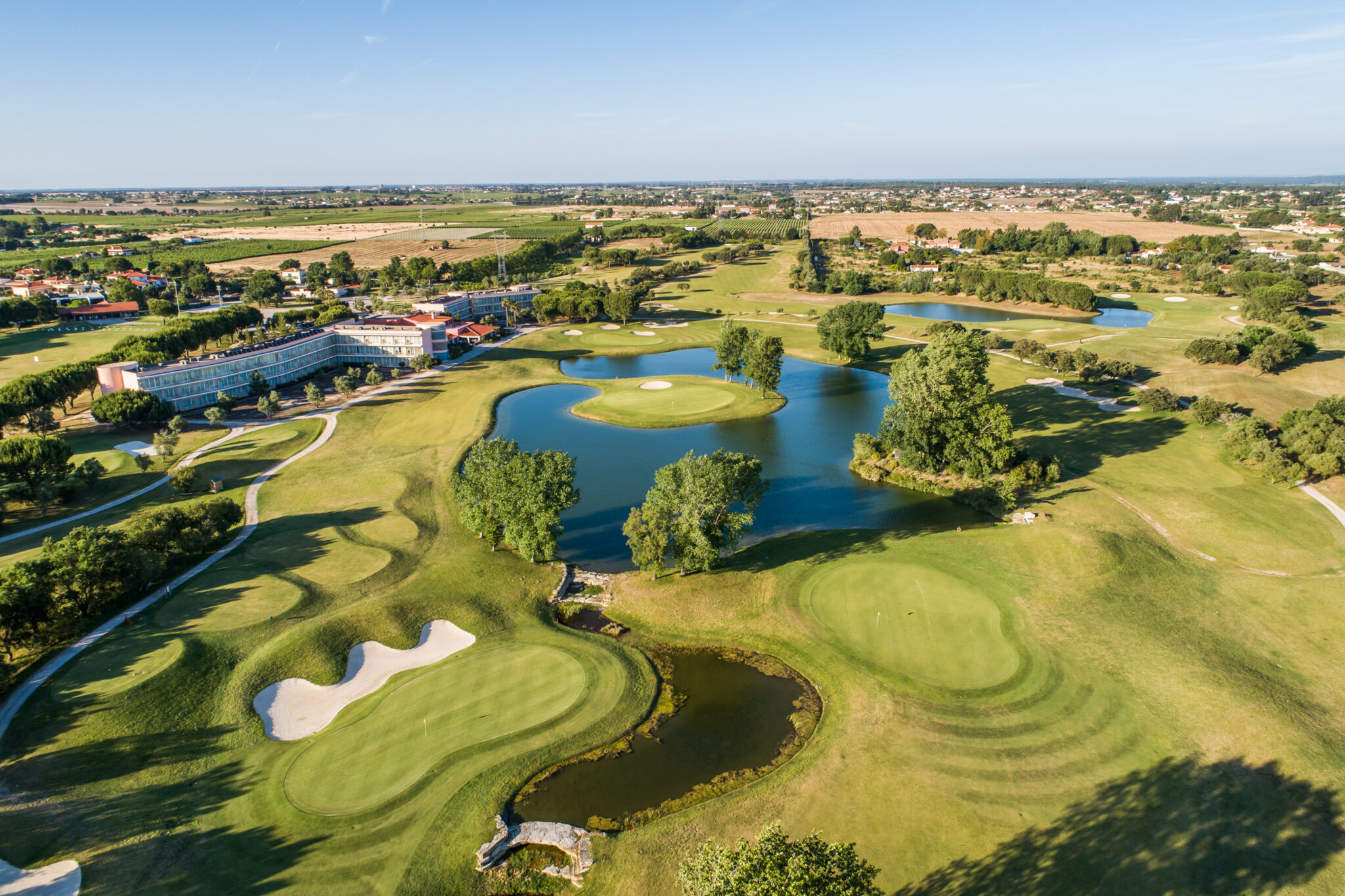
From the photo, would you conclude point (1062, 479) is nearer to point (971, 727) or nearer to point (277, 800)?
point (971, 727)

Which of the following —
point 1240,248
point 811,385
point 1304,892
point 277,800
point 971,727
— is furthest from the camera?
point 1240,248

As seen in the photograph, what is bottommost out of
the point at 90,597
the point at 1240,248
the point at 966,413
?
the point at 90,597

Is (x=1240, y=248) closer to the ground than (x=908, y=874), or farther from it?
farther from it

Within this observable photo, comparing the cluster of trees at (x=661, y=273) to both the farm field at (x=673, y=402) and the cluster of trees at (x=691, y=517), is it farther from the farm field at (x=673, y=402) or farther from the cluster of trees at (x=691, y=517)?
the cluster of trees at (x=691, y=517)

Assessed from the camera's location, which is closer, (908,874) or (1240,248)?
(908,874)

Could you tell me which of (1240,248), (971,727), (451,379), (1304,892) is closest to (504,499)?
(971,727)

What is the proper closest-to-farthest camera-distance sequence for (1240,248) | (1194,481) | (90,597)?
(90,597)
(1194,481)
(1240,248)
